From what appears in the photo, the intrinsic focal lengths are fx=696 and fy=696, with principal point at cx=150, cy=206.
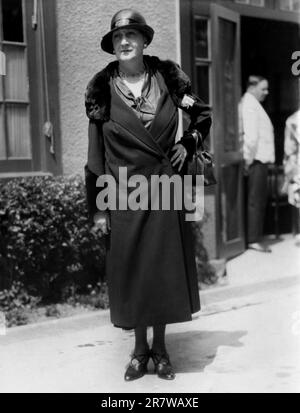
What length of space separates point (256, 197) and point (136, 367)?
162 inches

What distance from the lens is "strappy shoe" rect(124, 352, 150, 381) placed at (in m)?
4.13

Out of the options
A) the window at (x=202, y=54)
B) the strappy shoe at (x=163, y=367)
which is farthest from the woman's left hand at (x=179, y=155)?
the window at (x=202, y=54)

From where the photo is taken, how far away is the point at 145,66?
4.15 m

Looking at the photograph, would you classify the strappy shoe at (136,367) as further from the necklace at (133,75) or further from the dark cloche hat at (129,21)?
the dark cloche hat at (129,21)

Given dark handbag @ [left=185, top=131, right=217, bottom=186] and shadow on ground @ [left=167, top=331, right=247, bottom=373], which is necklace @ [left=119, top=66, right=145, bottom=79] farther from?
shadow on ground @ [left=167, top=331, right=247, bottom=373]

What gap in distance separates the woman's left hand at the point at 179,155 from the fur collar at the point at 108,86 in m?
0.27

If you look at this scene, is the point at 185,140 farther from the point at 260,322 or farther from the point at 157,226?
the point at 260,322

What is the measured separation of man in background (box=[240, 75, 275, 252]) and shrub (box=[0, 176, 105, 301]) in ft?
8.06

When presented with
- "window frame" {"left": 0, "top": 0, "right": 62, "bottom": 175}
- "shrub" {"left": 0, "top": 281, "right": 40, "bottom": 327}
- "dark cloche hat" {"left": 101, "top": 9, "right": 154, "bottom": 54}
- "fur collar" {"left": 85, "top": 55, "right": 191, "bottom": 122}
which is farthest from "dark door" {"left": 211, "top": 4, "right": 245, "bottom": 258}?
"dark cloche hat" {"left": 101, "top": 9, "right": 154, "bottom": 54}

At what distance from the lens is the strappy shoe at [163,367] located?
4.12 meters

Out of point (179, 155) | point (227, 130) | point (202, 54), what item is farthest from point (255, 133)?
point (179, 155)

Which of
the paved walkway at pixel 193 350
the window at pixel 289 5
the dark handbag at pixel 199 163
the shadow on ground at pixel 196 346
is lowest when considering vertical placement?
the shadow on ground at pixel 196 346

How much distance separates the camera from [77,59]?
6.40m

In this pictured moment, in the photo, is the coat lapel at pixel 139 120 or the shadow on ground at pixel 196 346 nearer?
the coat lapel at pixel 139 120
